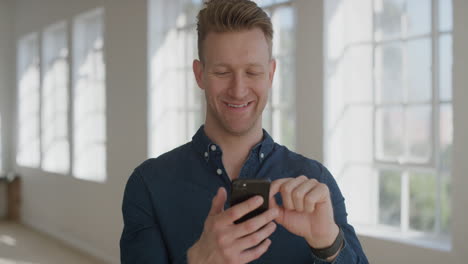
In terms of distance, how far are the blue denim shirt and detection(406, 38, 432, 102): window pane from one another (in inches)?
76.3

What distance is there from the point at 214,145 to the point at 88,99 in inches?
241

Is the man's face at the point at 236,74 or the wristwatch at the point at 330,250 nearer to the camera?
the wristwatch at the point at 330,250

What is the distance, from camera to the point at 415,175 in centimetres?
335

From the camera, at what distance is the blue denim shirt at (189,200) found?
138 centimetres

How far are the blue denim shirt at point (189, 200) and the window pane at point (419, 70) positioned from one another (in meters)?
1.94

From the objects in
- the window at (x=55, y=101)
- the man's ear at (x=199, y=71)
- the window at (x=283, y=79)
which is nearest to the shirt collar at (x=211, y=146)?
the man's ear at (x=199, y=71)

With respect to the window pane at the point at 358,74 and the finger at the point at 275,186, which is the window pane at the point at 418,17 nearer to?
the window pane at the point at 358,74

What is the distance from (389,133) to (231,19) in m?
2.35

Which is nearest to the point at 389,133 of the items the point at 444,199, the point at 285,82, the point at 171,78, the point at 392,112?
the point at 392,112

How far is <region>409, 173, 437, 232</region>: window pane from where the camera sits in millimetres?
3320

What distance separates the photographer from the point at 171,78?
559 cm

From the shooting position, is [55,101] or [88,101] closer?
[88,101]

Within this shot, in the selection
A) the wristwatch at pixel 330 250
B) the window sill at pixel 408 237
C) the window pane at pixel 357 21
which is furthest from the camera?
the window pane at pixel 357 21

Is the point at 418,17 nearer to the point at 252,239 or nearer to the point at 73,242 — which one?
the point at 252,239
